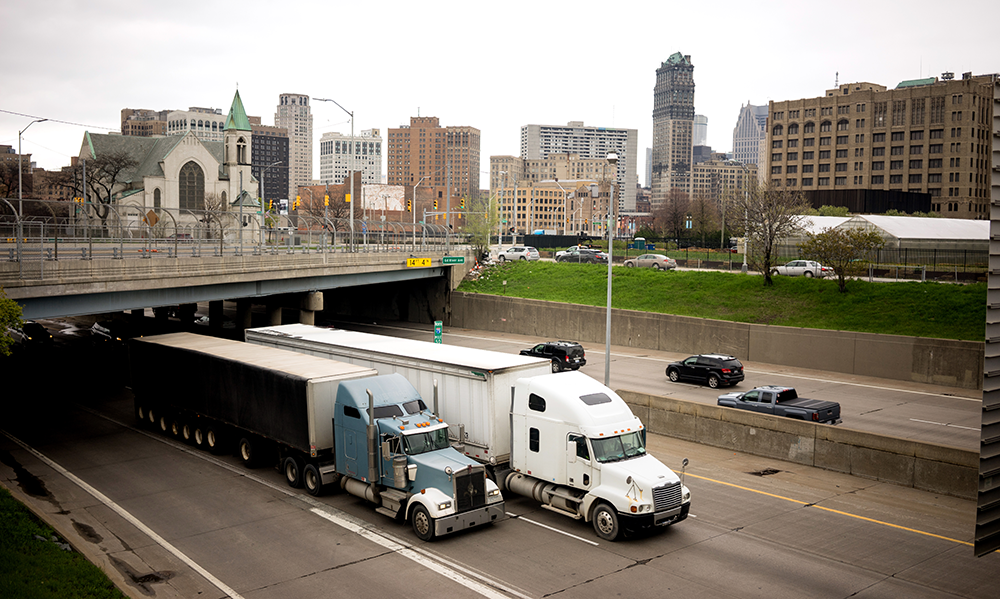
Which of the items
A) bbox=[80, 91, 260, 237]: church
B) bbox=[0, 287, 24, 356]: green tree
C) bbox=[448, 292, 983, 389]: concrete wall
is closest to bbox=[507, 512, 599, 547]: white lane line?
bbox=[0, 287, 24, 356]: green tree

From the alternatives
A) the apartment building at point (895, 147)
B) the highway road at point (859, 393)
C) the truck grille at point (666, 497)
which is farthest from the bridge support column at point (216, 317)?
the apartment building at point (895, 147)

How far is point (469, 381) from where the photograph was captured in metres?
17.7

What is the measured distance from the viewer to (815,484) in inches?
759

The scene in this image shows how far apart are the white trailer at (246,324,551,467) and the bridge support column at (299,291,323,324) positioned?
24.9 metres

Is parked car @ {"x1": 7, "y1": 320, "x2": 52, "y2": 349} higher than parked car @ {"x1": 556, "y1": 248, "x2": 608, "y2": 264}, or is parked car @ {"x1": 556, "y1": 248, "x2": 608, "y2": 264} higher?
parked car @ {"x1": 556, "y1": 248, "x2": 608, "y2": 264}

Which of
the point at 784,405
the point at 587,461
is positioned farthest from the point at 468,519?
the point at 784,405

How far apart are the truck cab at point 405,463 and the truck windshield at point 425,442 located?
1cm

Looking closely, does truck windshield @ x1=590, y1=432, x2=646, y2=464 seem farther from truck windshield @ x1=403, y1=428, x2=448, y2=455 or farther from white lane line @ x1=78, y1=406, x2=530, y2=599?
white lane line @ x1=78, y1=406, x2=530, y2=599

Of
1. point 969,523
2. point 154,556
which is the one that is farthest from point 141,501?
point 969,523

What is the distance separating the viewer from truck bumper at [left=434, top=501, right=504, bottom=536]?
14.8m

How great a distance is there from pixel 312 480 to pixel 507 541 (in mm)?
5642

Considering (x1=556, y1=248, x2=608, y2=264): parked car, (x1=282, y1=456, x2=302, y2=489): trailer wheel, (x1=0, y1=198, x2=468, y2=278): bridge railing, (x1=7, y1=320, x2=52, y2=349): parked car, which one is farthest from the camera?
(x1=556, y1=248, x2=608, y2=264): parked car

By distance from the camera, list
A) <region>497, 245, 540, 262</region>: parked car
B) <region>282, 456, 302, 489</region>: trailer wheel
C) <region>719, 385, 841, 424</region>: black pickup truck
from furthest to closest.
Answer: <region>497, 245, 540, 262</region>: parked car < <region>719, 385, 841, 424</region>: black pickup truck < <region>282, 456, 302, 489</region>: trailer wheel

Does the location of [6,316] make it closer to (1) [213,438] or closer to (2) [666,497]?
(1) [213,438]
